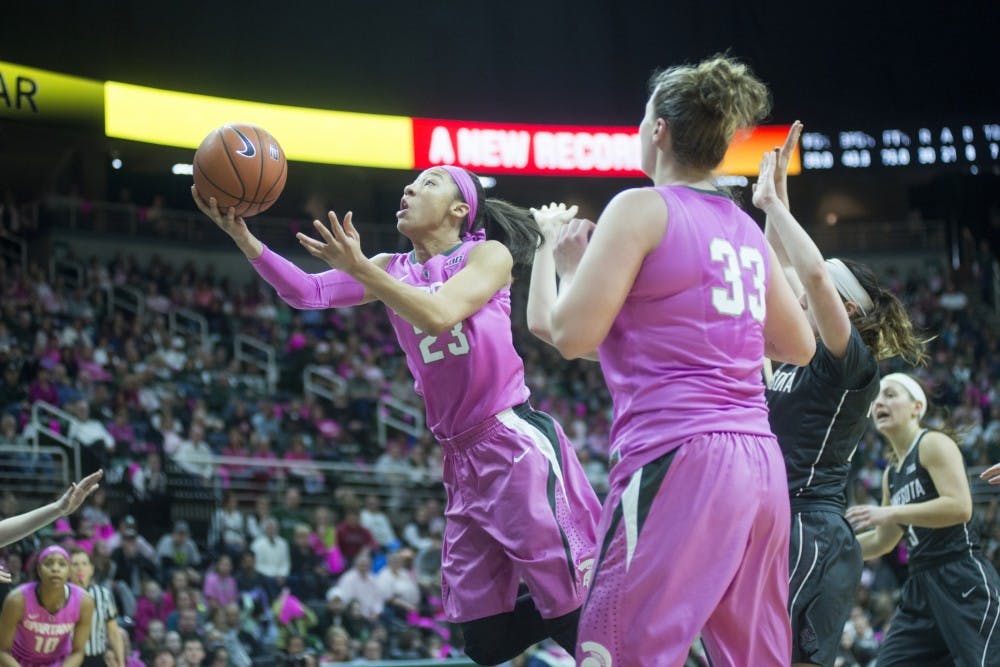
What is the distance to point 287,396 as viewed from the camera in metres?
16.7

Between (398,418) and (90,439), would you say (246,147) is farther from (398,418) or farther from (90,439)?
(398,418)

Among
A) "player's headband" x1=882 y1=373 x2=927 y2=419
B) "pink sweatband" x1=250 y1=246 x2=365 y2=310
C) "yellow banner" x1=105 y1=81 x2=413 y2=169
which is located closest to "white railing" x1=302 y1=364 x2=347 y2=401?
"yellow banner" x1=105 y1=81 x2=413 y2=169

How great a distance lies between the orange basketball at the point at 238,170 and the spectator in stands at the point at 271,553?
778 centimetres

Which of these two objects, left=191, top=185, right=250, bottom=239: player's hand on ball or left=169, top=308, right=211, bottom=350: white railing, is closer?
left=191, top=185, right=250, bottom=239: player's hand on ball

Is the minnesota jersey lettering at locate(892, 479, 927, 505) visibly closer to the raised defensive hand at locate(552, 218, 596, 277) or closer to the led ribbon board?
the raised defensive hand at locate(552, 218, 596, 277)

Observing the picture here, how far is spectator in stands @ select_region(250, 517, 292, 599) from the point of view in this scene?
1212 centimetres

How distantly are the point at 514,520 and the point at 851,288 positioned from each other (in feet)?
4.84

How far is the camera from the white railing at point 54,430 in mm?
12547

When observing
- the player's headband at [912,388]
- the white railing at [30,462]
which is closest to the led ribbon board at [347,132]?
the white railing at [30,462]

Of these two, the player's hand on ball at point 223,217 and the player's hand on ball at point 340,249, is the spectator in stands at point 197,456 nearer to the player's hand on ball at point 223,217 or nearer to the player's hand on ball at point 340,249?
the player's hand on ball at point 223,217

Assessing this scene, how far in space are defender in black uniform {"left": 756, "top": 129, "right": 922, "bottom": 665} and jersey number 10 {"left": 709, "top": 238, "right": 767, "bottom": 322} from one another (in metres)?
0.96

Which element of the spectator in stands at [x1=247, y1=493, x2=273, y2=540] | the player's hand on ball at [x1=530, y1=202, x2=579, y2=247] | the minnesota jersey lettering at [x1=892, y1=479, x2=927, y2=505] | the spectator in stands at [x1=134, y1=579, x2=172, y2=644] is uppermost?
the player's hand on ball at [x1=530, y1=202, x2=579, y2=247]

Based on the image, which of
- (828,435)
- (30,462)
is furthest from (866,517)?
(30,462)

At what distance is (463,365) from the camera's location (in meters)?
4.39
